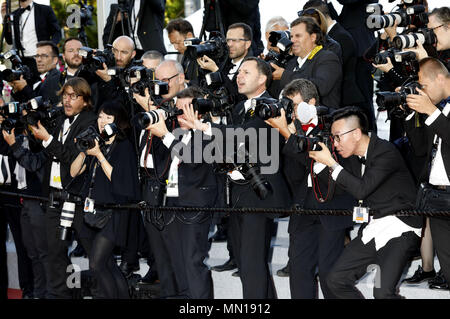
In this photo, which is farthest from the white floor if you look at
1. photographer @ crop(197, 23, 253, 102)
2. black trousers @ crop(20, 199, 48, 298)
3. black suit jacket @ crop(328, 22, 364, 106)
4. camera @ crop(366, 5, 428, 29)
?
camera @ crop(366, 5, 428, 29)

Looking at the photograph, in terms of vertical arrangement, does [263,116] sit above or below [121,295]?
above

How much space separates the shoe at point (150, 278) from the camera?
19.2 ft

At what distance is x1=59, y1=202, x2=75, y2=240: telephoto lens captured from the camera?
5410 mm

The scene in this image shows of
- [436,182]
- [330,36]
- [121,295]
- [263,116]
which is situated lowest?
[121,295]

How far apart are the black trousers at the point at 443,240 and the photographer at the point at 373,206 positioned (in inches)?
4.3

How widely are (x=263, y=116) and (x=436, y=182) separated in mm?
1060

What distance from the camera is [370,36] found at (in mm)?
6227

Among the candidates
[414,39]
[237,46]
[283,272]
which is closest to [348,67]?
[237,46]

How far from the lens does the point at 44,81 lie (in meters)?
6.96

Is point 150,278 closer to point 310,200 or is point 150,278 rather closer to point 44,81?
point 310,200

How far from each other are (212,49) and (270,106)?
0.93 metres

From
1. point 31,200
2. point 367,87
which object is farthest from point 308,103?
point 31,200

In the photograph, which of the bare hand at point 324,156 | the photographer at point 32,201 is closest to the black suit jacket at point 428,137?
the bare hand at point 324,156

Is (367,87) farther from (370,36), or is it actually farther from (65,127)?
(65,127)
